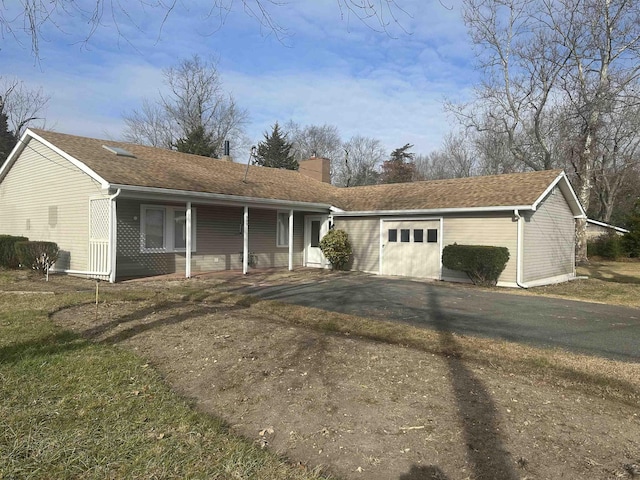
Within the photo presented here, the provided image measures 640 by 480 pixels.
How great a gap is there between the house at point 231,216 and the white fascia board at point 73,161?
0.12 feet

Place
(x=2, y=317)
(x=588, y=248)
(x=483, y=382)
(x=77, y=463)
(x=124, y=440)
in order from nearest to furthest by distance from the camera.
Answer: (x=77, y=463), (x=124, y=440), (x=483, y=382), (x=2, y=317), (x=588, y=248)

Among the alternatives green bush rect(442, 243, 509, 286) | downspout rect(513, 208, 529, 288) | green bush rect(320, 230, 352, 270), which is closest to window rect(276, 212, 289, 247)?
green bush rect(320, 230, 352, 270)

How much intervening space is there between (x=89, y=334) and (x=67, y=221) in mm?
9112

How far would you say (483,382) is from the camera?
452 cm

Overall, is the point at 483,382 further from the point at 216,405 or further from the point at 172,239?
the point at 172,239

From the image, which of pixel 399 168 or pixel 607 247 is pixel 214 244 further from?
pixel 399 168

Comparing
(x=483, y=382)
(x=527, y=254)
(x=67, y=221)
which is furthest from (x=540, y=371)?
(x=67, y=221)

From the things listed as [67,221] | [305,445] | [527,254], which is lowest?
[305,445]

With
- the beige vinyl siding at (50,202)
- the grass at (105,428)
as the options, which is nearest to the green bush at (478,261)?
the grass at (105,428)

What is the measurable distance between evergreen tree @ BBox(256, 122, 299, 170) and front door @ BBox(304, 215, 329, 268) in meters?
26.2

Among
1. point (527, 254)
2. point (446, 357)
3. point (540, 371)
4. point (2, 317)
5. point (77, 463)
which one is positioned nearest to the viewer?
point (77, 463)

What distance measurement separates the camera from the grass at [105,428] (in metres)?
2.80

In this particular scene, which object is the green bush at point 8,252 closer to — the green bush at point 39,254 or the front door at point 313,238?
the green bush at point 39,254

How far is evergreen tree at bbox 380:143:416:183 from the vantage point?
46.6 m
